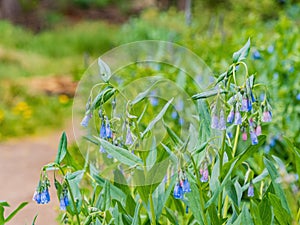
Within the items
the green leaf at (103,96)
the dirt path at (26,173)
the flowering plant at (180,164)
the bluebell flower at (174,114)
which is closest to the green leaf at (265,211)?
the flowering plant at (180,164)

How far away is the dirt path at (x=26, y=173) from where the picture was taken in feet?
13.2

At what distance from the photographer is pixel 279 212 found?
1.53 meters

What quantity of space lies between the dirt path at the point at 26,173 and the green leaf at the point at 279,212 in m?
2.43

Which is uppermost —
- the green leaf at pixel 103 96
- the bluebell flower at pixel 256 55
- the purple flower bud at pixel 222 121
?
the bluebell flower at pixel 256 55

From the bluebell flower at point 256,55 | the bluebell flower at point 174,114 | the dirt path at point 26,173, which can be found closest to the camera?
the bluebell flower at point 174,114

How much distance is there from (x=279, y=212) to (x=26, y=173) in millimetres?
3838

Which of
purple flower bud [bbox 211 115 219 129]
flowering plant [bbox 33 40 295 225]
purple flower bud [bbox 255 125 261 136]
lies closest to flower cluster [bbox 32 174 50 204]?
flowering plant [bbox 33 40 295 225]

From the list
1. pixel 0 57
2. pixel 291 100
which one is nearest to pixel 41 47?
pixel 0 57

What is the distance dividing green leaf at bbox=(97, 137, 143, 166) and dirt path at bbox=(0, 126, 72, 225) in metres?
2.33

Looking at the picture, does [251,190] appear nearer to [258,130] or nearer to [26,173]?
[258,130]

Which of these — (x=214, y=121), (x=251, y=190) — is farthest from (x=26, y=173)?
(x=214, y=121)

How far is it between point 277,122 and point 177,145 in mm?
1820

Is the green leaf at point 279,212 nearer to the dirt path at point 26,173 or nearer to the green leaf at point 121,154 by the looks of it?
the green leaf at point 121,154

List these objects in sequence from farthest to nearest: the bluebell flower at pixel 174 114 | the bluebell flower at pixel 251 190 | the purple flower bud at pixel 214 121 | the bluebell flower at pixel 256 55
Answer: the bluebell flower at pixel 256 55 → the bluebell flower at pixel 174 114 → the bluebell flower at pixel 251 190 → the purple flower bud at pixel 214 121
